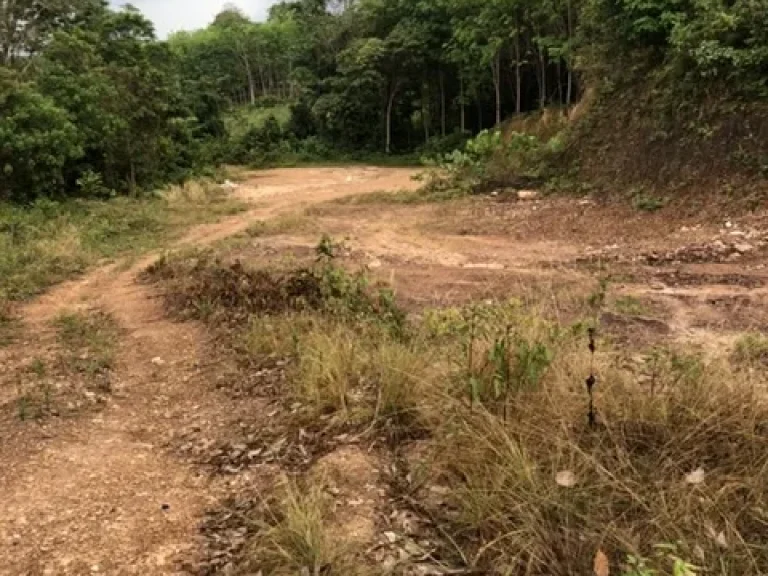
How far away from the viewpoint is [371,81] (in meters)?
30.6

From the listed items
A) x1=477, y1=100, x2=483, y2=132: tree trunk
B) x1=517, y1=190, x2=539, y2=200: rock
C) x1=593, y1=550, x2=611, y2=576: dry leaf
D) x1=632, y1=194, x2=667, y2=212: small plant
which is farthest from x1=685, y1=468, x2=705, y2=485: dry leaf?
x1=477, y1=100, x2=483, y2=132: tree trunk

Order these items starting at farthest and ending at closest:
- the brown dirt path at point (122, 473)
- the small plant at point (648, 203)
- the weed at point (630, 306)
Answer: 1. the small plant at point (648, 203)
2. the weed at point (630, 306)
3. the brown dirt path at point (122, 473)

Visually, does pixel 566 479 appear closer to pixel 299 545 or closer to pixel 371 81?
pixel 299 545

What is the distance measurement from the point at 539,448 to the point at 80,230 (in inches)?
445

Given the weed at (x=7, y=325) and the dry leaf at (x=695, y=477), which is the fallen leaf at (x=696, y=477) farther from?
the weed at (x=7, y=325)

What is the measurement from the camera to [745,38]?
35.9 feet

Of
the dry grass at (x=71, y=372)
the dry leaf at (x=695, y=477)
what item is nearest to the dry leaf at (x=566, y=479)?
the dry leaf at (x=695, y=477)

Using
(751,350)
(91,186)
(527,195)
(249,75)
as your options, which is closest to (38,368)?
(751,350)

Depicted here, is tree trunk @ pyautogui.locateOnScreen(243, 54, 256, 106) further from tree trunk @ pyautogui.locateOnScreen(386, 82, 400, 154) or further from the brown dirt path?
the brown dirt path

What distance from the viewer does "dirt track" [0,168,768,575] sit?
324cm

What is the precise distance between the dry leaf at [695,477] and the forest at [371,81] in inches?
340

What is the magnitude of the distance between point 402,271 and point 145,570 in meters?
5.68

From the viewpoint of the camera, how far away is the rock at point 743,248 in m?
8.14

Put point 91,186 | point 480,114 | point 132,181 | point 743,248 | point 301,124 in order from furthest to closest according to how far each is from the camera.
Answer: point 301,124
point 480,114
point 132,181
point 91,186
point 743,248
